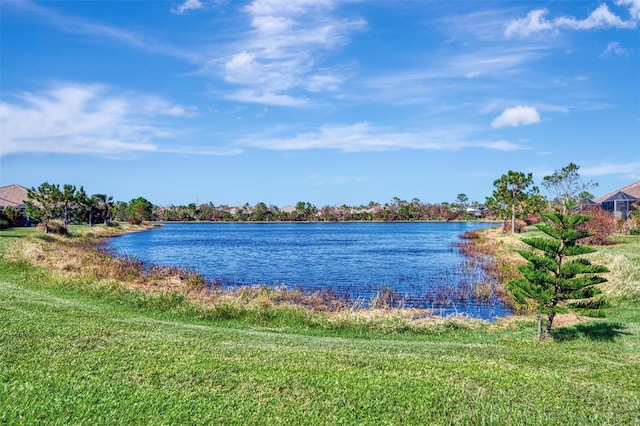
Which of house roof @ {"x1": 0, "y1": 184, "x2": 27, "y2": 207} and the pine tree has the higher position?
house roof @ {"x1": 0, "y1": 184, "x2": 27, "y2": 207}

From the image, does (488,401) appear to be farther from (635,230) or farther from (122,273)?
(635,230)

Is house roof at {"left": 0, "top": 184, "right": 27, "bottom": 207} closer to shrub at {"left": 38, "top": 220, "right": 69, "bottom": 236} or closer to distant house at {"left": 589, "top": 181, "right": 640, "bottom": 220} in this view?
shrub at {"left": 38, "top": 220, "right": 69, "bottom": 236}

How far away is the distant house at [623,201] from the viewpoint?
173ft

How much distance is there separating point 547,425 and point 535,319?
9.91 m

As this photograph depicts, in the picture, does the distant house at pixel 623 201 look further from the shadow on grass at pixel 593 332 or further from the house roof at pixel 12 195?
the house roof at pixel 12 195

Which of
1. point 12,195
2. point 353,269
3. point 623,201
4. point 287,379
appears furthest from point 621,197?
point 12,195

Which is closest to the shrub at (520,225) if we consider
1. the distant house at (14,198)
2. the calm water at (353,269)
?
the calm water at (353,269)

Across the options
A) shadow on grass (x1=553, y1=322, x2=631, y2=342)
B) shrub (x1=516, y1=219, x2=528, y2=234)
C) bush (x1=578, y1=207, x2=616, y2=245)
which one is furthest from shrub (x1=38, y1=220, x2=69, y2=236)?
shadow on grass (x1=553, y1=322, x2=631, y2=342)

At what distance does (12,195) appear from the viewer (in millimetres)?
64938

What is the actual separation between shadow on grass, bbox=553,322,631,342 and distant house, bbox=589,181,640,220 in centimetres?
4509

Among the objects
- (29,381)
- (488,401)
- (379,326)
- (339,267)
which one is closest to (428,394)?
(488,401)

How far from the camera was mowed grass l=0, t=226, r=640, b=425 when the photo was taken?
6055mm

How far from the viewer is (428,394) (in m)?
6.63

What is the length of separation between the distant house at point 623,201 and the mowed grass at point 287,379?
49.3 meters
